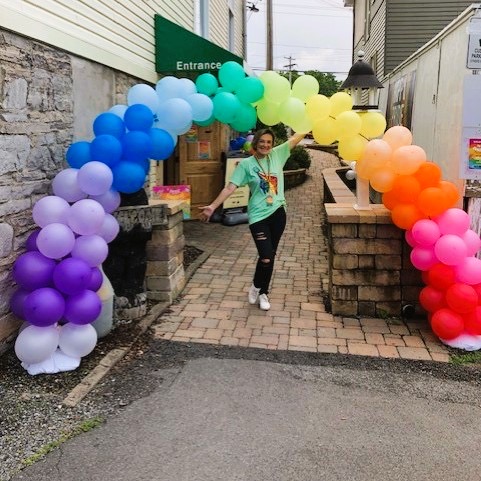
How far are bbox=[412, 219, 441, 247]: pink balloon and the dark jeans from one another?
4.12 feet

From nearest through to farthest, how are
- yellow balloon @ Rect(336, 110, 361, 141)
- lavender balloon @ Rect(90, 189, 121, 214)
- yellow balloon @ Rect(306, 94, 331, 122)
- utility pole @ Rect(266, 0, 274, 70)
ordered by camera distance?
lavender balloon @ Rect(90, 189, 121, 214)
yellow balloon @ Rect(336, 110, 361, 141)
yellow balloon @ Rect(306, 94, 331, 122)
utility pole @ Rect(266, 0, 274, 70)

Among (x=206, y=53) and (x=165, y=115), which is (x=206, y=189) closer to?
(x=206, y=53)

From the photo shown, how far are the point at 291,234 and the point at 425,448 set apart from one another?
19.7ft

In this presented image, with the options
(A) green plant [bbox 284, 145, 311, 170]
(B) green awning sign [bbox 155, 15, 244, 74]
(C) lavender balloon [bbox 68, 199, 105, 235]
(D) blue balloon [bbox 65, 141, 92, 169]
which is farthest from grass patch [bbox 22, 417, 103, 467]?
(A) green plant [bbox 284, 145, 311, 170]

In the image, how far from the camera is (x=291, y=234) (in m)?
8.70

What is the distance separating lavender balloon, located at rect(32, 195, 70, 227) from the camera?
3553mm

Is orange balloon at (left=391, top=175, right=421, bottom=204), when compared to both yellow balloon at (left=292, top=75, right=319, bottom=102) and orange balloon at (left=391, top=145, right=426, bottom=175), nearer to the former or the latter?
orange balloon at (left=391, top=145, right=426, bottom=175)

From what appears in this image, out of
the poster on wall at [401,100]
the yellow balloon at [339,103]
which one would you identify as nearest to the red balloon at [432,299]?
the yellow balloon at [339,103]

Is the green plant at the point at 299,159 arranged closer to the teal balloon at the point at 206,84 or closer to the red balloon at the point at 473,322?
the teal balloon at the point at 206,84

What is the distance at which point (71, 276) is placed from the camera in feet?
11.2

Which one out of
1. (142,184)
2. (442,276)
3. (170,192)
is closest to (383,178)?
(442,276)

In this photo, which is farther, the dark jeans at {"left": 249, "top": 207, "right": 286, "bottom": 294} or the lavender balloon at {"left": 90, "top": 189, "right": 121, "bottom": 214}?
the dark jeans at {"left": 249, "top": 207, "right": 286, "bottom": 294}

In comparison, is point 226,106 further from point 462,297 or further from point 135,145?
point 462,297

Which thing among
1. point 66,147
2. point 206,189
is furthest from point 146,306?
point 206,189
